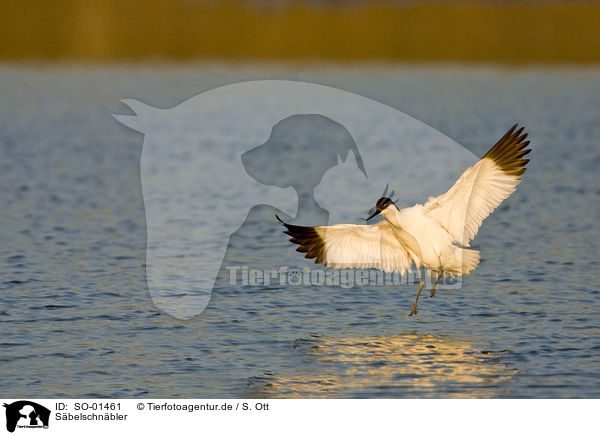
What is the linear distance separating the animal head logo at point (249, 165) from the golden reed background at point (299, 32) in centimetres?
798

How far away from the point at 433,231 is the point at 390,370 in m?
1.71

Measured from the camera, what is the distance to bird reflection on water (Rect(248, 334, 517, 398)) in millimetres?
8609

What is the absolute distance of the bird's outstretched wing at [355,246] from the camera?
10.3 metres

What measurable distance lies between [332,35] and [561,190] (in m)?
23.8

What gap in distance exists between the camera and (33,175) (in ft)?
64.6

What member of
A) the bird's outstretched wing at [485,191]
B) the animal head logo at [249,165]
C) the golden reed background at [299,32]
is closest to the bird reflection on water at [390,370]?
the bird's outstretched wing at [485,191]

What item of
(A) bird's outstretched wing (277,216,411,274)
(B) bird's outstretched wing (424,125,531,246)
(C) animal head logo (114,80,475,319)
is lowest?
(A) bird's outstretched wing (277,216,411,274)

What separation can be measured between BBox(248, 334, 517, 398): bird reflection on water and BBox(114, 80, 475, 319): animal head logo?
2015mm

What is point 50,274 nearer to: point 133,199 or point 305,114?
point 133,199

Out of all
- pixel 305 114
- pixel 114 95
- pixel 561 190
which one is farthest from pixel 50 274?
pixel 114 95
